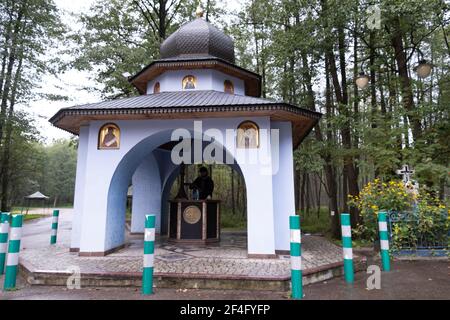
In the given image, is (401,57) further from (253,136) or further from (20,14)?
(20,14)

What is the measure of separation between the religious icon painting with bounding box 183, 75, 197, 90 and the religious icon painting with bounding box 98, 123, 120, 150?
2.74 meters

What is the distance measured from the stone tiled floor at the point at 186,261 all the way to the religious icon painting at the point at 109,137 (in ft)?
8.80

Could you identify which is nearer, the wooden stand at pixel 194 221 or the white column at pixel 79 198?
the white column at pixel 79 198

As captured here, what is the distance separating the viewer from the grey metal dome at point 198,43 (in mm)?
9680

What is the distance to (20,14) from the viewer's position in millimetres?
16641

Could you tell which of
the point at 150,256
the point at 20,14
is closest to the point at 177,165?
the point at 150,256

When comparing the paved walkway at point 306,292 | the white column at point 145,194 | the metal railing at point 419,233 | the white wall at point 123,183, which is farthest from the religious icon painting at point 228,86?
the paved walkway at point 306,292

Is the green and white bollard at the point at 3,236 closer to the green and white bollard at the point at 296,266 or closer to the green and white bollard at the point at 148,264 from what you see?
the green and white bollard at the point at 148,264

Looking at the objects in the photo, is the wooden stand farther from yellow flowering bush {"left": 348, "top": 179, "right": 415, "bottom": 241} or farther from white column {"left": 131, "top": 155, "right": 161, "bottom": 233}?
yellow flowering bush {"left": 348, "top": 179, "right": 415, "bottom": 241}

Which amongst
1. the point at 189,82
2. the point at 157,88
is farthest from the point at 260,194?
the point at 157,88

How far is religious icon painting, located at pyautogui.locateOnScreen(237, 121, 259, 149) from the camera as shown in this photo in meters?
6.74

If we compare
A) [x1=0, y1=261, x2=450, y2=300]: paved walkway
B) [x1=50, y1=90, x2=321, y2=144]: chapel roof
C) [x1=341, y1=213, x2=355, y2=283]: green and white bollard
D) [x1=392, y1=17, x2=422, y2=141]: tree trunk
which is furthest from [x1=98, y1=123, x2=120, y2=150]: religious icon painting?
[x1=392, y1=17, x2=422, y2=141]: tree trunk

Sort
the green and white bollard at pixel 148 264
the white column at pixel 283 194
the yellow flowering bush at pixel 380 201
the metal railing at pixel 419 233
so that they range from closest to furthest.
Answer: the green and white bollard at pixel 148 264, the metal railing at pixel 419 233, the white column at pixel 283 194, the yellow flowering bush at pixel 380 201
